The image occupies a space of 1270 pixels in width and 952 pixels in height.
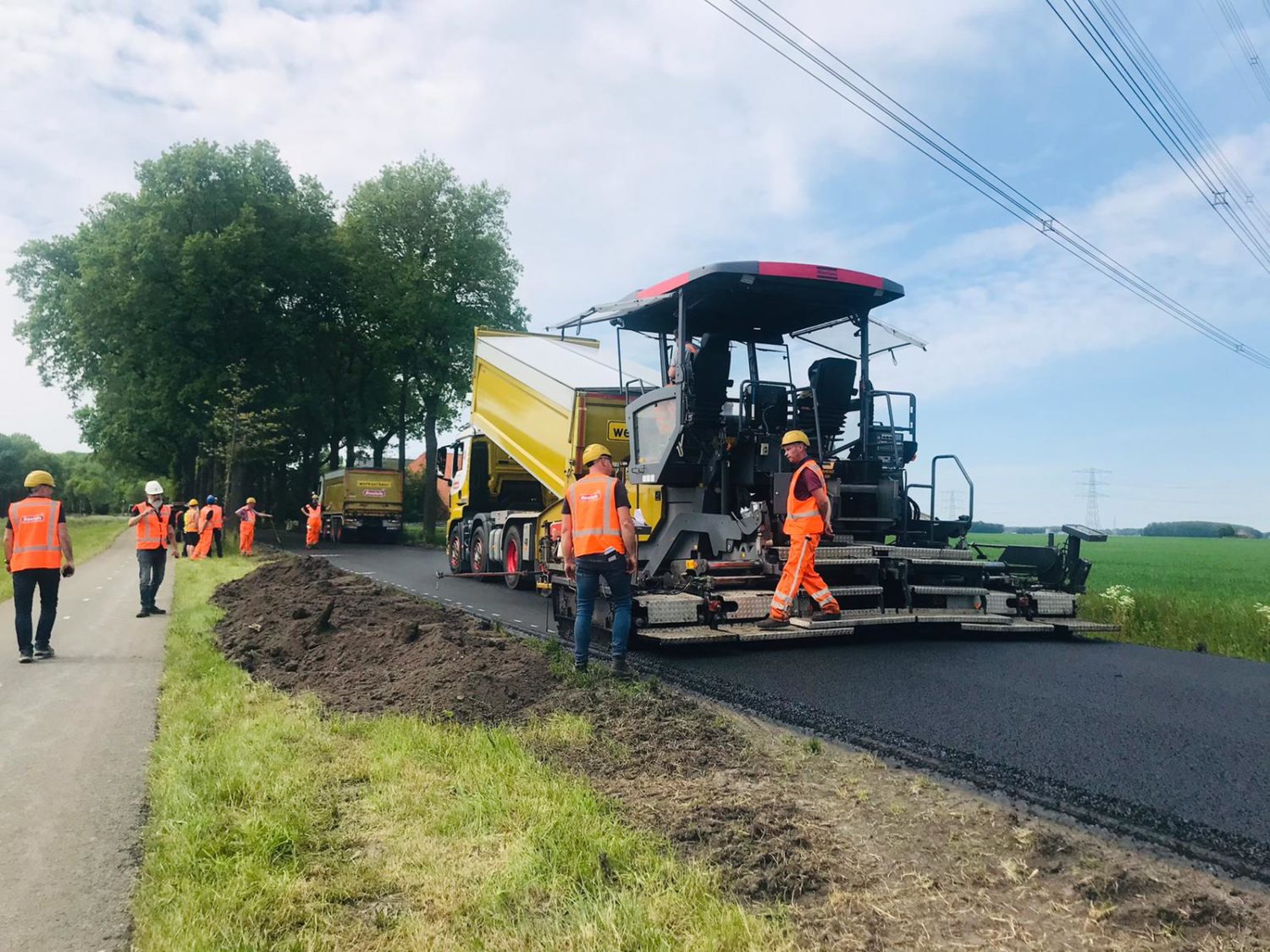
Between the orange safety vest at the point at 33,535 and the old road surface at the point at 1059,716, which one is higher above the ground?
the orange safety vest at the point at 33,535

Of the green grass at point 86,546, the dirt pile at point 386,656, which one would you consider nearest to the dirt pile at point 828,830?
the dirt pile at point 386,656

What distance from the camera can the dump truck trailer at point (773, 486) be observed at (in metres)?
7.77

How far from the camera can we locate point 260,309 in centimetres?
3023

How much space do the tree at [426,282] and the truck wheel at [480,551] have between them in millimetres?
17982

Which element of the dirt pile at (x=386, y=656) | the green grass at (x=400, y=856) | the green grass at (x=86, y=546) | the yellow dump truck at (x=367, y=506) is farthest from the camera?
the yellow dump truck at (x=367, y=506)

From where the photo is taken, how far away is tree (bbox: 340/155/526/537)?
3397 centimetres

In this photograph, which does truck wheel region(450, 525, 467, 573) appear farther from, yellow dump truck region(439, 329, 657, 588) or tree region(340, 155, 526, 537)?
tree region(340, 155, 526, 537)

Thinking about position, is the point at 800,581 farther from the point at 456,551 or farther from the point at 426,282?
the point at 426,282

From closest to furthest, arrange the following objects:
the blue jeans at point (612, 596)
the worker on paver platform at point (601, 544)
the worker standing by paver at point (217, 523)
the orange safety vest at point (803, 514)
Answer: the blue jeans at point (612, 596)
the worker on paver platform at point (601, 544)
the orange safety vest at point (803, 514)
the worker standing by paver at point (217, 523)

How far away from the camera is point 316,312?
32.9 metres

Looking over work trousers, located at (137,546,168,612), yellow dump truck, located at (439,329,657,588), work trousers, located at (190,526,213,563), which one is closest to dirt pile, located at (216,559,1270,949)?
yellow dump truck, located at (439,329,657,588)

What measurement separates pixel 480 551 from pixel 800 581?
27.5ft

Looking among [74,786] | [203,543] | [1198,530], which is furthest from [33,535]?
[1198,530]

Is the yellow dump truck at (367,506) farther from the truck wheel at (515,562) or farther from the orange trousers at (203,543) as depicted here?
the truck wheel at (515,562)
